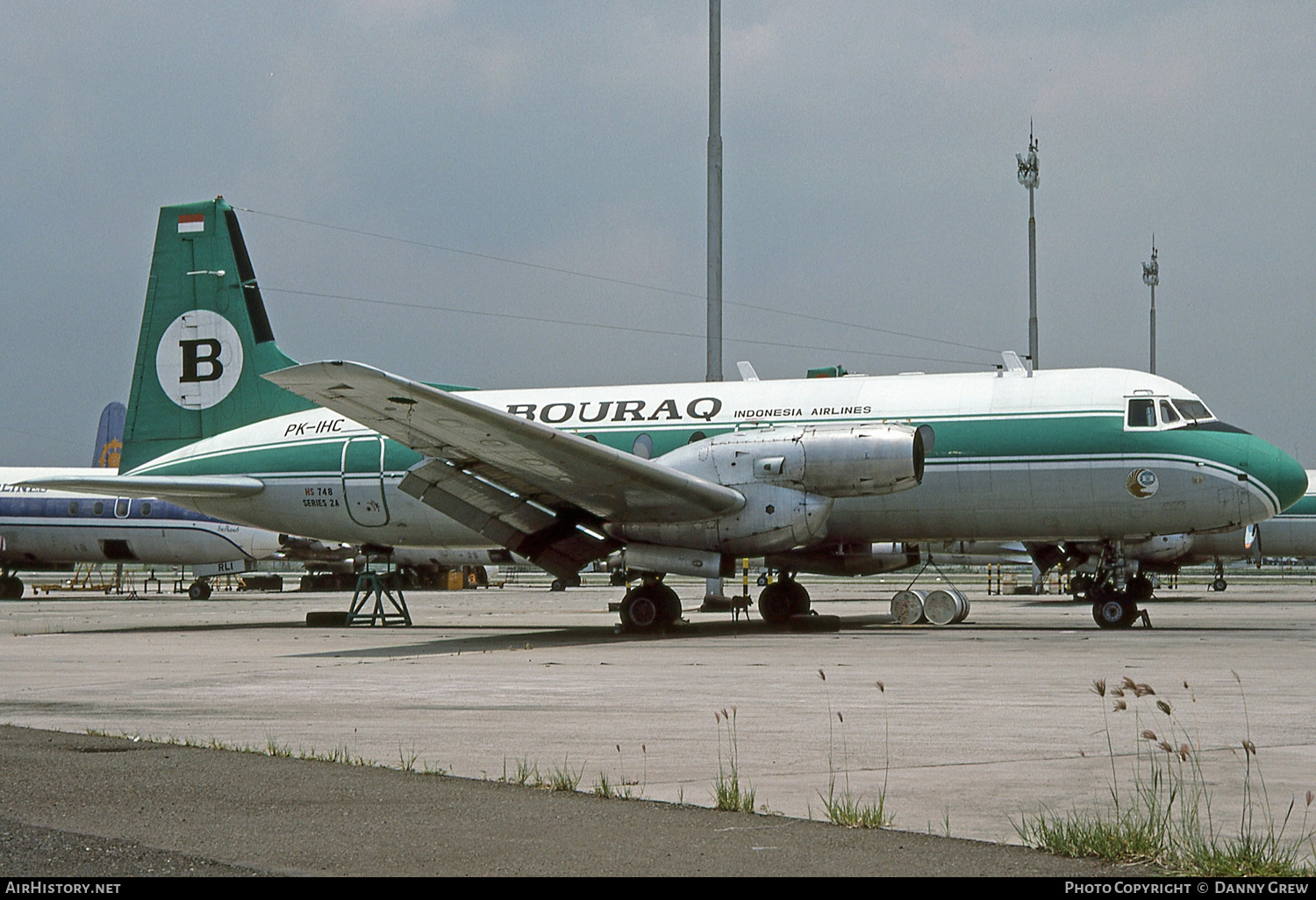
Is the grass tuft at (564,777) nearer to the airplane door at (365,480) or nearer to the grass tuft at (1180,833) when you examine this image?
the grass tuft at (1180,833)

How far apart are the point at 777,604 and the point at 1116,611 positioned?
18.1 feet

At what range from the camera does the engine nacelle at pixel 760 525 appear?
1930cm

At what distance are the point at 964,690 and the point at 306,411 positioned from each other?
16349 millimetres

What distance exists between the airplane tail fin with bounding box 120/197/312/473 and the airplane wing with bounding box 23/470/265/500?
1330mm

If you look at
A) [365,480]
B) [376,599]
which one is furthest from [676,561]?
[365,480]

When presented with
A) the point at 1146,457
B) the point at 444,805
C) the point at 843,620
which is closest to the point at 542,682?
the point at 444,805

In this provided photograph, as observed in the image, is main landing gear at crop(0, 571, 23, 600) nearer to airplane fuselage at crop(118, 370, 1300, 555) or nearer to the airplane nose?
airplane fuselage at crop(118, 370, 1300, 555)

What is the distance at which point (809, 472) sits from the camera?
19.2m

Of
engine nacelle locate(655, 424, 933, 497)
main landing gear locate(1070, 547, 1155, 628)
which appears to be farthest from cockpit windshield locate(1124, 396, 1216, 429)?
engine nacelle locate(655, 424, 933, 497)

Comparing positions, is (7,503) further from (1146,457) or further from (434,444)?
(1146,457)

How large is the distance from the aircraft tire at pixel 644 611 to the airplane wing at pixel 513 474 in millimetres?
911

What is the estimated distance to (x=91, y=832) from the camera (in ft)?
18.6

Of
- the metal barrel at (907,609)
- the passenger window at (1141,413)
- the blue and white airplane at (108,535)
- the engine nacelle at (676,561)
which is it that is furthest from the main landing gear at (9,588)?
the passenger window at (1141,413)
